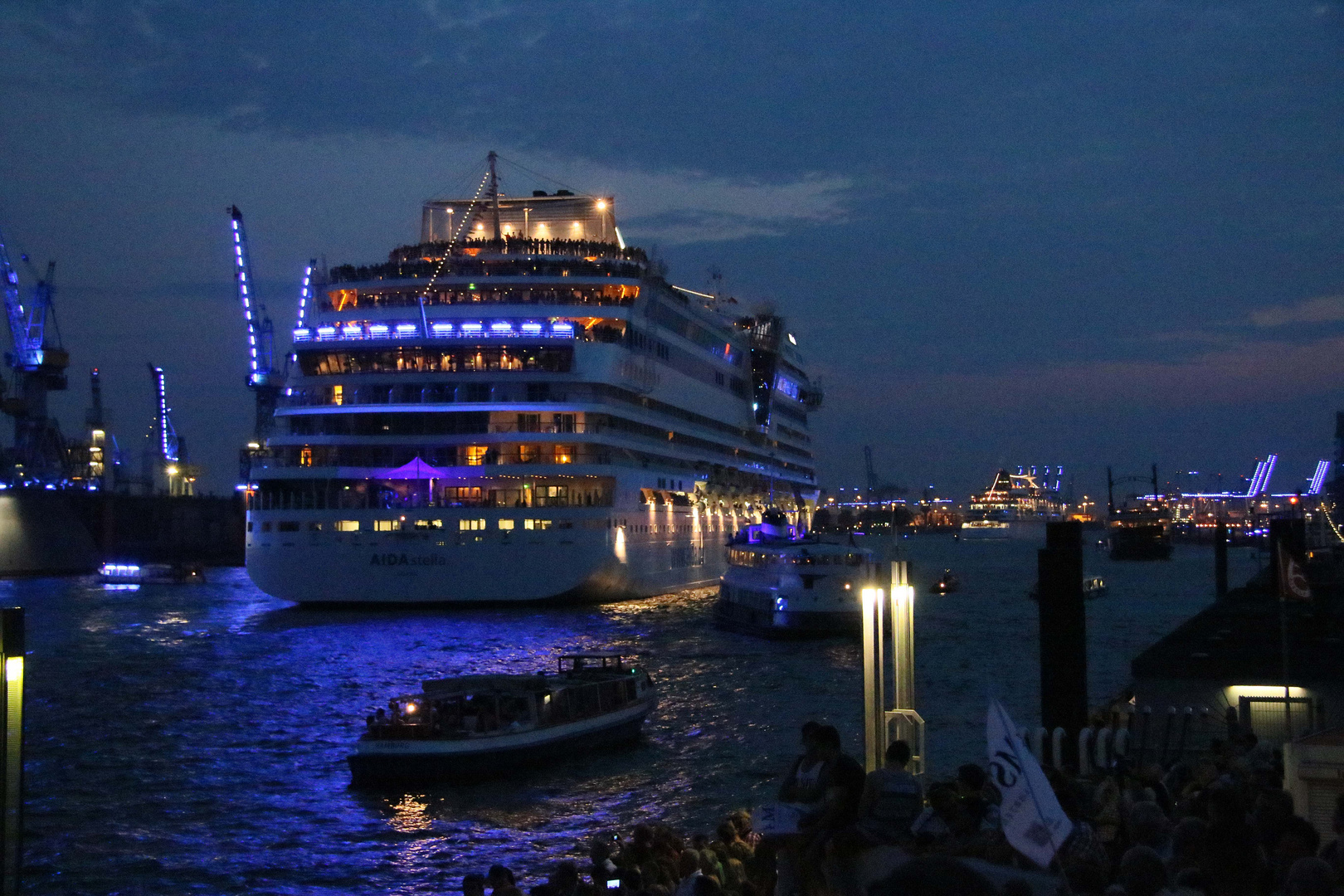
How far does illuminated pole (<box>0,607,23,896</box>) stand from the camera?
36.0 ft

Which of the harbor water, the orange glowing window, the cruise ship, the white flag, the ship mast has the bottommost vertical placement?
the harbor water

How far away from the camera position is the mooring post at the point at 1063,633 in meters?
19.7

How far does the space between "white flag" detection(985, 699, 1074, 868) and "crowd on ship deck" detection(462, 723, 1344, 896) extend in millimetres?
144

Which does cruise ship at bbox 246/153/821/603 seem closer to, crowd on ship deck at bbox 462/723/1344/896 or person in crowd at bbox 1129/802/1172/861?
crowd on ship deck at bbox 462/723/1344/896

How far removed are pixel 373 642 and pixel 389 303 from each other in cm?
1462

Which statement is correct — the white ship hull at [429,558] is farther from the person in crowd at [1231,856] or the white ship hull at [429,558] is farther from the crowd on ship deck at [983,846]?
the person in crowd at [1231,856]

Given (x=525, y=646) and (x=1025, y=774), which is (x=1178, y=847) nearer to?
(x=1025, y=774)

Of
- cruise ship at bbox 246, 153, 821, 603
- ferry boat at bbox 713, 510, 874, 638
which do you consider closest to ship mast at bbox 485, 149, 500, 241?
cruise ship at bbox 246, 153, 821, 603

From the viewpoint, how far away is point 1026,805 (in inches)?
235

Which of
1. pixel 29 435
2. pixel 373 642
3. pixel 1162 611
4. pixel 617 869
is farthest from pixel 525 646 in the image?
pixel 29 435

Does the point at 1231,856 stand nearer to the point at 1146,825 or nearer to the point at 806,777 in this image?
the point at 1146,825

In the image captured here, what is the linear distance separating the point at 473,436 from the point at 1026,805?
43.4m

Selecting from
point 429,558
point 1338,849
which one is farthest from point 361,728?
point 1338,849

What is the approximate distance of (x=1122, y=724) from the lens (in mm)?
19328
